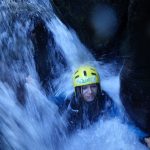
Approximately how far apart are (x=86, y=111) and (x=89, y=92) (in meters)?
0.37

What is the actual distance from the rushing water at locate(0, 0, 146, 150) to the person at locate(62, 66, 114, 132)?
135mm

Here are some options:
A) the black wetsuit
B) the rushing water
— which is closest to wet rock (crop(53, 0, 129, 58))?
the rushing water

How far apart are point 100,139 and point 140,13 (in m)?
2.38

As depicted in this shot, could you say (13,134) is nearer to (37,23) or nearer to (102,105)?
(102,105)

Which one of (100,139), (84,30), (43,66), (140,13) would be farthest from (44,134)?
(140,13)

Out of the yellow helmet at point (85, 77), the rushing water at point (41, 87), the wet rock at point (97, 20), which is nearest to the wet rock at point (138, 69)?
the rushing water at point (41, 87)

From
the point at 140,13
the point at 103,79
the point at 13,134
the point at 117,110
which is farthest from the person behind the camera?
the point at 103,79

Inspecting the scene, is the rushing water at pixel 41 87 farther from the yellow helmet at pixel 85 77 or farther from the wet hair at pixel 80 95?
the yellow helmet at pixel 85 77

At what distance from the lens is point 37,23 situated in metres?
7.59

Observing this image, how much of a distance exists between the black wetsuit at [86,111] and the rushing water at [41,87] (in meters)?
0.12

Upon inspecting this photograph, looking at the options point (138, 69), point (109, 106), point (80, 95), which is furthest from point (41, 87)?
point (138, 69)

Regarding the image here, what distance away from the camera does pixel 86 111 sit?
6.71m

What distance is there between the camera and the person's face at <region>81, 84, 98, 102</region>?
648 cm

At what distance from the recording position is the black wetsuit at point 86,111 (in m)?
6.65
